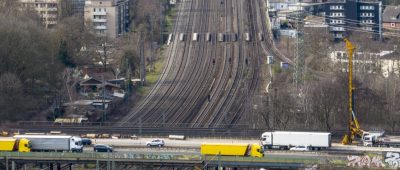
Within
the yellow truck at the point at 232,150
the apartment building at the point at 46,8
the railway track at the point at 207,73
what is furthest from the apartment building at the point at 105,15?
the yellow truck at the point at 232,150

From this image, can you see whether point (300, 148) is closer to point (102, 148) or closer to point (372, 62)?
point (102, 148)

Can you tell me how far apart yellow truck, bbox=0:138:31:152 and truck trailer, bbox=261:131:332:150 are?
524cm

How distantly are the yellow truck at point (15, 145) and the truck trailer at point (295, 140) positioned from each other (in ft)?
17.2

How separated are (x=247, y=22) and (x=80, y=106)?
17177mm

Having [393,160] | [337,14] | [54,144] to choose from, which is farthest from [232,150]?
[337,14]

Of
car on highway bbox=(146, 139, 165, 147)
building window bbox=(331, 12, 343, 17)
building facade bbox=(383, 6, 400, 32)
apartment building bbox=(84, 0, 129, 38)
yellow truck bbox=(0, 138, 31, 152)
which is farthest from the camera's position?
building window bbox=(331, 12, 343, 17)

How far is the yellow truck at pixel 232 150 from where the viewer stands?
993 inches

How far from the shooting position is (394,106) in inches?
1326

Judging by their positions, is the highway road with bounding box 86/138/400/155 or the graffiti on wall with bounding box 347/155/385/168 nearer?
the graffiti on wall with bounding box 347/155/385/168

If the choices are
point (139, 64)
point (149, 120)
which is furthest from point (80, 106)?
point (139, 64)

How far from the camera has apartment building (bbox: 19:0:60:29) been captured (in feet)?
160

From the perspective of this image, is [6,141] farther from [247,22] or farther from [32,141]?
[247,22]

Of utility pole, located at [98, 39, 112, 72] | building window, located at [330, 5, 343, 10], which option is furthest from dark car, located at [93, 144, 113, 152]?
building window, located at [330, 5, 343, 10]

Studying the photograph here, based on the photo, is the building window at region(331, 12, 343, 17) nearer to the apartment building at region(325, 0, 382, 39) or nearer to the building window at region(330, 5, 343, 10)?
the apartment building at region(325, 0, 382, 39)
